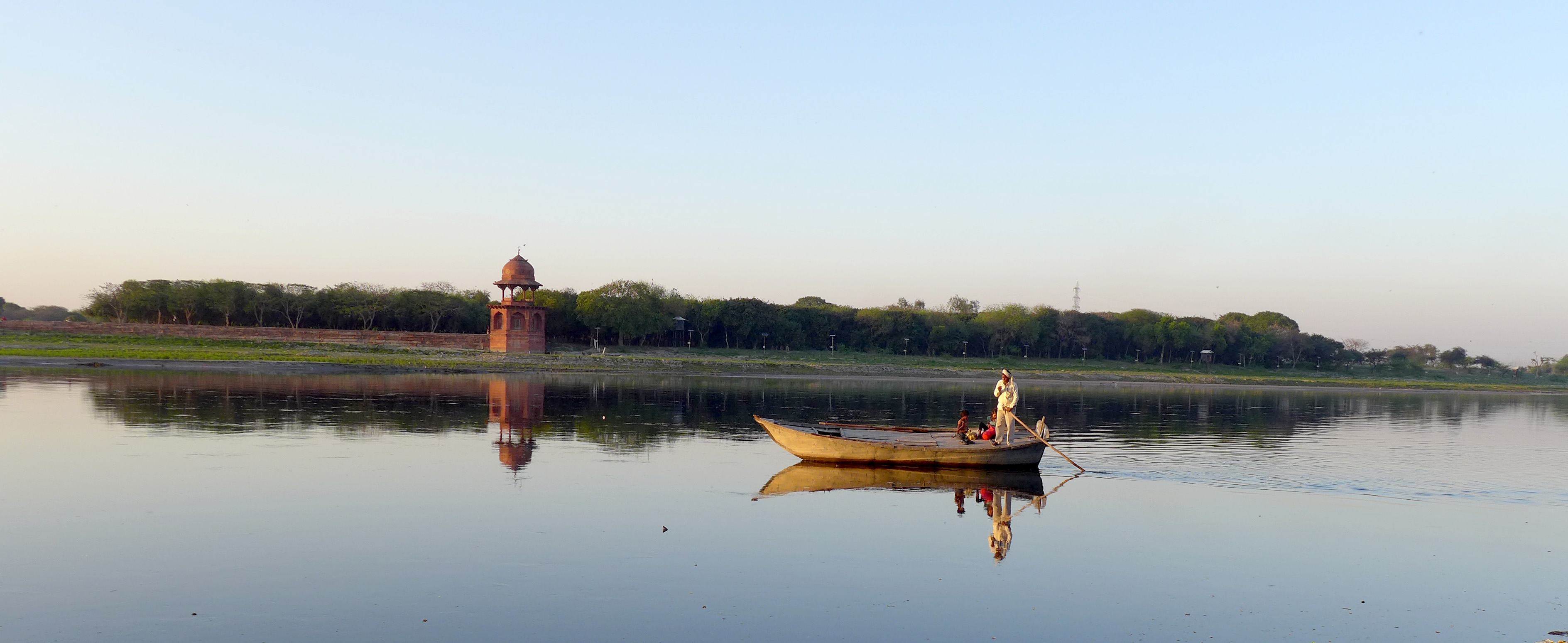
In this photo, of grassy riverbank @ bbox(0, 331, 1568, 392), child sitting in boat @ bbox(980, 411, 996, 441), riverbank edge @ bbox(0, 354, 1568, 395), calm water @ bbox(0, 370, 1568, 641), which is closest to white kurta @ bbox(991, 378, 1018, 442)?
child sitting in boat @ bbox(980, 411, 996, 441)

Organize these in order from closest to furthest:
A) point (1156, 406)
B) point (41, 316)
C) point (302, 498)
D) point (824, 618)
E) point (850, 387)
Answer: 1. point (824, 618)
2. point (302, 498)
3. point (1156, 406)
4. point (850, 387)
5. point (41, 316)

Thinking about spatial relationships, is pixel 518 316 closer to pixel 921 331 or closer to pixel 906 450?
pixel 921 331

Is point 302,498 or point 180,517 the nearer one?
point 180,517

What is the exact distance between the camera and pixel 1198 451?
92.9 feet

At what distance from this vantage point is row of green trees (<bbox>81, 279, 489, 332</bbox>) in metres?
79.1

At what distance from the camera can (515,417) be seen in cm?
3234

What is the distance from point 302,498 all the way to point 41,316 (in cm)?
12956

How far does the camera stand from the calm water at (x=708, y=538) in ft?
34.7

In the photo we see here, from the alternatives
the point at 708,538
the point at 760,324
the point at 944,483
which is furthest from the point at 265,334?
the point at 708,538

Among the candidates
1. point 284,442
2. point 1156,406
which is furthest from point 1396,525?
point 1156,406

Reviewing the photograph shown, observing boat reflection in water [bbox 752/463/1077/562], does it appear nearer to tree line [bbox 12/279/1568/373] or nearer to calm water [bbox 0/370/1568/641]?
calm water [bbox 0/370/1568/641]

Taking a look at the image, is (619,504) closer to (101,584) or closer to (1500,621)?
(101,584)

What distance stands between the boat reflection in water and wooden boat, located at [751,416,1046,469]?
17cm

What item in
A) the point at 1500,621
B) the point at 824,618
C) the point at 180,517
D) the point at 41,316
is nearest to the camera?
the point at 824,618
